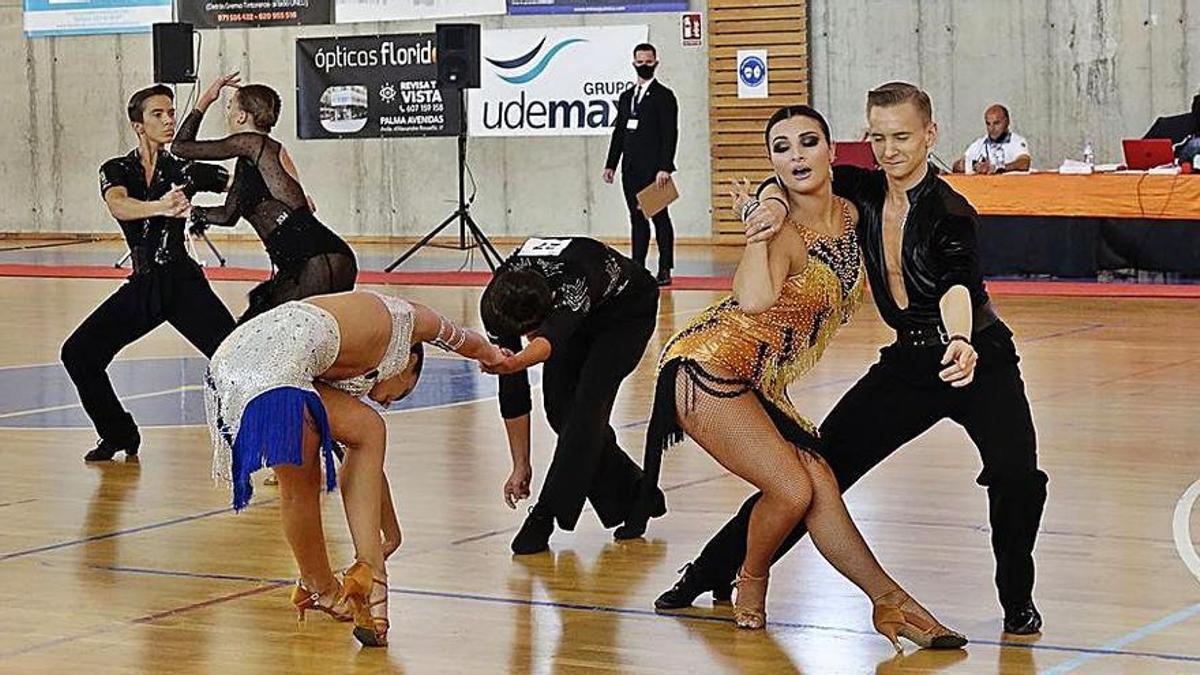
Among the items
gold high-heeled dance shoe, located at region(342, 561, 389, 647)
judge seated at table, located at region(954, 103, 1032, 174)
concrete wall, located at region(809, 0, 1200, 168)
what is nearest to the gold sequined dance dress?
gold high-heeled dance shoe, located at region(342, 561, 389, 647)

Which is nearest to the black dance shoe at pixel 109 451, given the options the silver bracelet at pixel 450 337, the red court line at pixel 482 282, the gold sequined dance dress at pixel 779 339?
the silver bracelet at pixel 450 337

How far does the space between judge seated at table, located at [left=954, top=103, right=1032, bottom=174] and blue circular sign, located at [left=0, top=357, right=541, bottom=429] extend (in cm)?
634

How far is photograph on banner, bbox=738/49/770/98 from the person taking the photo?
20781 mm

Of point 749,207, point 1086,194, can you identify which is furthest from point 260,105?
point 1086,194

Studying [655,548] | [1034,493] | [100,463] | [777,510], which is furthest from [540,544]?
[100,463]

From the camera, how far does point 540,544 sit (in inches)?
263

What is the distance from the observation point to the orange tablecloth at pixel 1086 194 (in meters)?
15.0

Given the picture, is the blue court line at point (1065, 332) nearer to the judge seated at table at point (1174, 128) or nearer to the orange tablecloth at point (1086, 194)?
the orange tablecloth at point (1086, 194)

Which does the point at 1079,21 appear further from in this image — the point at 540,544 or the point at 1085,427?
→ the point at 540,544

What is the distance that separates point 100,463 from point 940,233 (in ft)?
15.3

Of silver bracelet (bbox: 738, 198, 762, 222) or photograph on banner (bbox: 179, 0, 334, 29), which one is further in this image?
photograph on banner (bbox: 179, 0, 334, 29)

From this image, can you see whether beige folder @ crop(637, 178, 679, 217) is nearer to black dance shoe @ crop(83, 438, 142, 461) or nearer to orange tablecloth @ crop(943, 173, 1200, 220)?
orange tablecloth @ crop(943, 173, 1200, 220)

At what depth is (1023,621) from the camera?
5340mm

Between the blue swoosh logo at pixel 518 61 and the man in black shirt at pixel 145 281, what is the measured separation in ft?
42.9
